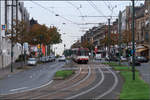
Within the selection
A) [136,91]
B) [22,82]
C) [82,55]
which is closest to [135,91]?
[136,91]

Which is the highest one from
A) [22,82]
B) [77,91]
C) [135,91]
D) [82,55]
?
[82,55]

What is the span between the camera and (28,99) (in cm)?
1669

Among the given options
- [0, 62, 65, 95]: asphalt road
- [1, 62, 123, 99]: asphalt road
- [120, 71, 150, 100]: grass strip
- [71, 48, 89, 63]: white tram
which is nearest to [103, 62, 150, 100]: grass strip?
[120, 71, 150, 100]: grass strip

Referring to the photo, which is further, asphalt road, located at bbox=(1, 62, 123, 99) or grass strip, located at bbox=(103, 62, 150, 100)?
asphalt road, located at bbox=(1, 62, 123, 99)

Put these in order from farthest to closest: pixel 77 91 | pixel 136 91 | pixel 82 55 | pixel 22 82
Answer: pixel 82 55
pixel 22 82
pixel 77 91
pixel 136 91

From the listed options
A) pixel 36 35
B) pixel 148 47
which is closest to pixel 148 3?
pixel 148 47

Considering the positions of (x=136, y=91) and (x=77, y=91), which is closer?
(x=136, y=91)

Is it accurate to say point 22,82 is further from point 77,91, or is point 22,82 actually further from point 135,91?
point 135,91

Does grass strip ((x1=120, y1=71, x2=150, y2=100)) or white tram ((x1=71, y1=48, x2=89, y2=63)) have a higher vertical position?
white tram ((x1=71, y1=48, x2=89, y2=63))

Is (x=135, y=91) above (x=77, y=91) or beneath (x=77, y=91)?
above

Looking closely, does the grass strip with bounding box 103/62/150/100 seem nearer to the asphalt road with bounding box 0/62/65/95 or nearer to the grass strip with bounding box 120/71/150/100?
the grass strip with bounding box 120/71/150/100

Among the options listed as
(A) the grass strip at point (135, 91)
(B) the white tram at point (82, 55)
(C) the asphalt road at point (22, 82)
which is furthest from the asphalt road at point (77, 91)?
(B) the white tram at point (82, 55)

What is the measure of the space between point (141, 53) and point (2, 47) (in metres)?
35.5

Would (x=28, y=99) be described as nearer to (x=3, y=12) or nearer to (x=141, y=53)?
(x=3, y=12)
